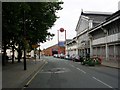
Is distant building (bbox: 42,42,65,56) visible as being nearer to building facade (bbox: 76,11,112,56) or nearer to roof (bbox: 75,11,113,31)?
building facade (bbox: 76,11,112,56)

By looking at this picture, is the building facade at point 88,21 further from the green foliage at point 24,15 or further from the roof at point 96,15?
the green foliage at point 24,15

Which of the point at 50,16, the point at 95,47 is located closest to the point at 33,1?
the point at 50,16

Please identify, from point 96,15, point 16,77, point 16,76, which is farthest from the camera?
point 96,15

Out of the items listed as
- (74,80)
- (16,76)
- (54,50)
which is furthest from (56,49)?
(74,80)

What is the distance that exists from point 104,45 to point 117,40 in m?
9.72

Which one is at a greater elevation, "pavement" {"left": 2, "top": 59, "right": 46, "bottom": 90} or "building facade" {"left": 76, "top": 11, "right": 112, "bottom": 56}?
"building facade" {"left": 76, "top": 11, "right": 112, "bottom": 56}

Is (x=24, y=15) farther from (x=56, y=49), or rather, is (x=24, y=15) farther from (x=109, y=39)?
(x=56, y=49)

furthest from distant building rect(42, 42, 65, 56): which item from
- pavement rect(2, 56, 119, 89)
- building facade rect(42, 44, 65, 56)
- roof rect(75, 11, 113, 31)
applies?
pavement rect(2, 56, 119, 89)

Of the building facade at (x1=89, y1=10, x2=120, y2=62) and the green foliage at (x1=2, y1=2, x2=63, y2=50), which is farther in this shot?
the building facade at (x1=89, y1=10, x2=120, y2=62)

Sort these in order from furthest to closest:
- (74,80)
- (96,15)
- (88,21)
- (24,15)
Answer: (96,15)
(88,21)
(24,15)
(74,80)

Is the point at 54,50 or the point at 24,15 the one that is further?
the point at 54,50

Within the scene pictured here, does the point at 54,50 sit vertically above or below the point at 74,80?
above

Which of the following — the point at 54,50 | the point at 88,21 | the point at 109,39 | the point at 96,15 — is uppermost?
the point at 96,15

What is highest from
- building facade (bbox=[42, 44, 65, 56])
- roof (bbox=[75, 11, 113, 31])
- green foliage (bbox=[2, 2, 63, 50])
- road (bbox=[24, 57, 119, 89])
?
roof (bbox=[75, 11, 113, 31])
